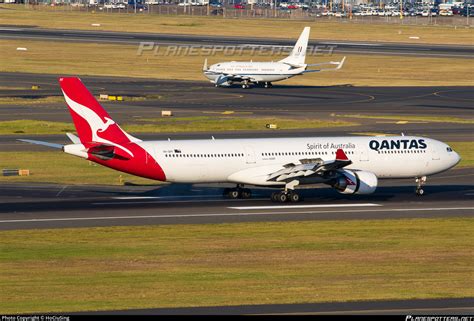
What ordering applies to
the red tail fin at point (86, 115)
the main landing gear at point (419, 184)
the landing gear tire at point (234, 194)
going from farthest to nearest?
the main landing gear at point (419, 184)
the landing gear tire at point (234, 194)
the red tail fin at point (86, 115)

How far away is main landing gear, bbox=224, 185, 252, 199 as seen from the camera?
221 feet

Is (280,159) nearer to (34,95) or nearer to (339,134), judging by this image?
(339,134)

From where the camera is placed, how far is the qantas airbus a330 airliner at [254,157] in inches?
2474

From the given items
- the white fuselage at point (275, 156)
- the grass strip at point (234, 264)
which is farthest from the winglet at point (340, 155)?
the grass strip at point (234, 264)

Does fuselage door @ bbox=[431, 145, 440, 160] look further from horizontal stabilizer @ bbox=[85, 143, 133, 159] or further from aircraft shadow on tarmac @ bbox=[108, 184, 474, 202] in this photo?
horizontal stabilizer @ bbox=[85, 143, 133, 159]

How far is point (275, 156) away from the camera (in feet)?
216

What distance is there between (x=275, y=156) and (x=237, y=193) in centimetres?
393

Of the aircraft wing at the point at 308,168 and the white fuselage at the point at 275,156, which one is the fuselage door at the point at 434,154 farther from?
the aircraft wing at the point at 308,168

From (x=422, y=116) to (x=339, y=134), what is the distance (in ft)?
68.5

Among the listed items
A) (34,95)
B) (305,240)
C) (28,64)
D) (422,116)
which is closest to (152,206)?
(305,240)

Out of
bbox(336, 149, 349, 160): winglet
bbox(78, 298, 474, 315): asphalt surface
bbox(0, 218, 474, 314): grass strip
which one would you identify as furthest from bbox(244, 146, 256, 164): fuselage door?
bbox(78, 298, 474, 315): asphalt surface

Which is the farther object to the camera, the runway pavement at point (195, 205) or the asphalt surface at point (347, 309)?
the runway pavement at point (195, 205)

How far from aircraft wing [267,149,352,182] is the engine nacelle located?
83cm

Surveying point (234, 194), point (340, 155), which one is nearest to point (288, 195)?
point (234, 194)
